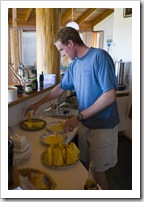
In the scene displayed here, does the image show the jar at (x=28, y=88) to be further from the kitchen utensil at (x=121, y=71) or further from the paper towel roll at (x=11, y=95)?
the kitchen utensil at (x=121, y=71)

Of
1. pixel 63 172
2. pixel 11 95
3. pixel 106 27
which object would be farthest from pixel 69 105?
pixel 106 27

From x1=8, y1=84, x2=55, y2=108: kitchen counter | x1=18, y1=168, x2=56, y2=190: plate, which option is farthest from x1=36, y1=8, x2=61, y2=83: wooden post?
x1=18, y1=168, x2=56, y2=190: plate

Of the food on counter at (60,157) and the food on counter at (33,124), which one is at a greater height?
the food on counter at (33,124)

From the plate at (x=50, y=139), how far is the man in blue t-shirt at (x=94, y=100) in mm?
90

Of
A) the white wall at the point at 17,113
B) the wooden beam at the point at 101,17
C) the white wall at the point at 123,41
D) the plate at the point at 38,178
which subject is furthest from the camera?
the wooden beam at the point at 101,17

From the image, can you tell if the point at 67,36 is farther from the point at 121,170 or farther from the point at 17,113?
the point at 121,170

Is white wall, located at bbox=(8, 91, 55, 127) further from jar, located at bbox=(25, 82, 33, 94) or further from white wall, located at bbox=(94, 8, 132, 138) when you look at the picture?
white wall, located at bbox=(94, 8, 132, 138)

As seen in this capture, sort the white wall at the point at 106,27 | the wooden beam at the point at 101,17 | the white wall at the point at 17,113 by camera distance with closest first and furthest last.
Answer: the white wall at the point at 17,113, the wooden beam at the point at 101,17, the white wall at the point at 106,27

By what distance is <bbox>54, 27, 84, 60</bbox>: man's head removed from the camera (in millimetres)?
1323

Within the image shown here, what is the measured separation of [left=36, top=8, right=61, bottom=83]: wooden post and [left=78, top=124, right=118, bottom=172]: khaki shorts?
0.89m

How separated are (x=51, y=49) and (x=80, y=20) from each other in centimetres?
Answer: 434

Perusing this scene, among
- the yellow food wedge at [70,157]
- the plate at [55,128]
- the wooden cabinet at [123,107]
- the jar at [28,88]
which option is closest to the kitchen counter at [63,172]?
the yellow food wedge at [70,157]

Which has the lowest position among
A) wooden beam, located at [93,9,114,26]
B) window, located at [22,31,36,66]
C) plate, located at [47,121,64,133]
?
plate, located at [47,121,64,133]

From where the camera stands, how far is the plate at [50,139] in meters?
1.15
